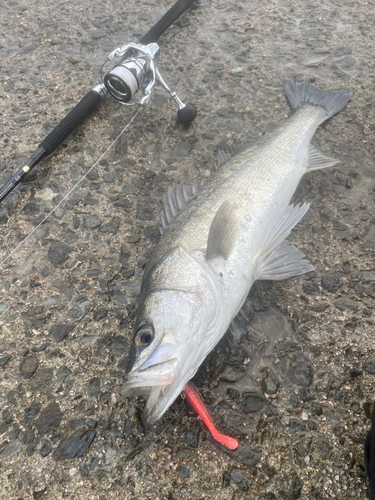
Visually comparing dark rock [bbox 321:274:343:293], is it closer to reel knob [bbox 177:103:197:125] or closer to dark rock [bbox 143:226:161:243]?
dark rock [bbox 143:226:161:243]

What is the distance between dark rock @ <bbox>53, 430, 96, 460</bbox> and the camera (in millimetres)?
2119

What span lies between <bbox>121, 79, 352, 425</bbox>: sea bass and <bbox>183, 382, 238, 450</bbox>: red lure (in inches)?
7.6

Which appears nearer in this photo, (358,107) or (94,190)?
(94,190)

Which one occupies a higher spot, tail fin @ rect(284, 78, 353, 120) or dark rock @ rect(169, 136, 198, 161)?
dark rock @ rect(169, 136, 198, 161)

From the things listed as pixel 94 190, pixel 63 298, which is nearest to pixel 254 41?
pixel 94 190

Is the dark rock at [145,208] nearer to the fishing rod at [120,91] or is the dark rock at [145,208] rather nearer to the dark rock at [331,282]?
the fishing rod at [120,91]

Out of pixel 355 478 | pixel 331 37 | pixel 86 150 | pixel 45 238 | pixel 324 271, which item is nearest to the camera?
pixel 355 478

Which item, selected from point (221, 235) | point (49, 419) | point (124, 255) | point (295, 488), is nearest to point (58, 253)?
point (124, 255)

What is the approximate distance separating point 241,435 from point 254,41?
13.4 feet

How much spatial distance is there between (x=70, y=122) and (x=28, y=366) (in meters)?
A: 2.15

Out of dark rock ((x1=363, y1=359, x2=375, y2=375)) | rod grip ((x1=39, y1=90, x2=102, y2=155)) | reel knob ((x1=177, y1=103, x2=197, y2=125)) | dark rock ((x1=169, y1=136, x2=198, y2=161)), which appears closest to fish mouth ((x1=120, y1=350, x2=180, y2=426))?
dark rock ((x1=363, y1=359, x2=375, y2=375))

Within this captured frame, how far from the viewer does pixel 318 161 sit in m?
3.08

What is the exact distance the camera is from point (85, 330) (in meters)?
2.56

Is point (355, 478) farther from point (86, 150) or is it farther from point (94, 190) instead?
point (86, 150)
